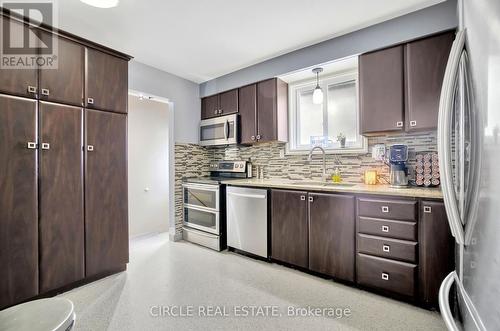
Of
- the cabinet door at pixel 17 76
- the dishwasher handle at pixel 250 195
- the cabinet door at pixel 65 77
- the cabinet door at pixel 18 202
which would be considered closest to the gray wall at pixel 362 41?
the dishwasher handle at pixel 250 195

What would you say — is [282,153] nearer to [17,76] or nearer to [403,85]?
[403,85]

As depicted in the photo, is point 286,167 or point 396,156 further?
point 286,167

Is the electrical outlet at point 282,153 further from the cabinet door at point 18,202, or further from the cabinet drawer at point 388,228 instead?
the cabinet door at point 18,202

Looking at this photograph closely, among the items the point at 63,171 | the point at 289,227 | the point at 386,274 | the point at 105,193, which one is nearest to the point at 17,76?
the point at 63,171

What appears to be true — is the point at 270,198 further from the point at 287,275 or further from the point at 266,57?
the point at 266,57

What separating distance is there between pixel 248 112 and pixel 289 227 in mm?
1678

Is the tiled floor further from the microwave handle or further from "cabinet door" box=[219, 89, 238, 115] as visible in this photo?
"cabinet door" box=[219, 89, 238, 115]

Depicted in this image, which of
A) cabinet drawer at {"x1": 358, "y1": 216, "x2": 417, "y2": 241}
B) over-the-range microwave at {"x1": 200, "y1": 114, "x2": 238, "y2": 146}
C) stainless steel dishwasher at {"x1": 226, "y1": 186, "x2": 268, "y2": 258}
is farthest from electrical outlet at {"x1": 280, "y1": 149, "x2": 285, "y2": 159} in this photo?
cabinet drawer at {"x1": 358, "y1": 216, "x2": 417, "y2": 241}

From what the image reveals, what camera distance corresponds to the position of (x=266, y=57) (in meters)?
3.08

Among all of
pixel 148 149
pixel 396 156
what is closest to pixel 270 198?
pixel 396 156

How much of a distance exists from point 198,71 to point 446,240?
135 inches

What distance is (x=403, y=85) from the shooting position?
2.15 m

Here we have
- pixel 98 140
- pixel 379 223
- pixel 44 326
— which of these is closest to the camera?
pixel 44 326

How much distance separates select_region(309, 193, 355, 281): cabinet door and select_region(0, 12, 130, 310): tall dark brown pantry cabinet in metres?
1.94
